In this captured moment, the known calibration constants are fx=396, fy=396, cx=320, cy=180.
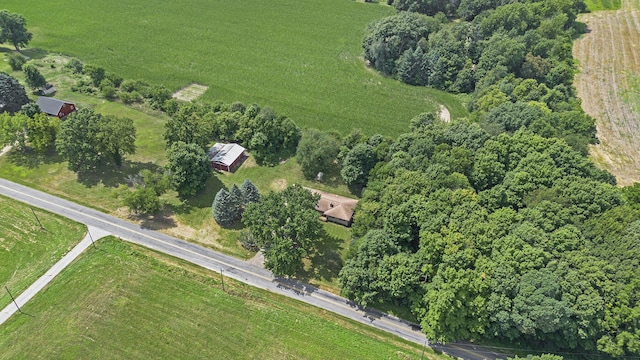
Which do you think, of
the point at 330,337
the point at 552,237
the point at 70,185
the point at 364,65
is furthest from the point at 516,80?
the point at 70,185

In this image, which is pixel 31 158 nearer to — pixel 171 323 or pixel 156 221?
pixel 156 221

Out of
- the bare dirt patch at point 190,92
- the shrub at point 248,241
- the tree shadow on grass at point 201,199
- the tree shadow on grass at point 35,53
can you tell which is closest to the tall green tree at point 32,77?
the tree shadow on grass at point 35,53

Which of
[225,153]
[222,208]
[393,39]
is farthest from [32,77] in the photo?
[393,39]

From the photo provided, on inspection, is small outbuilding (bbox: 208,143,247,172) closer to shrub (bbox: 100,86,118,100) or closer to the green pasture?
shrub (bbox: 100,86,118,100)

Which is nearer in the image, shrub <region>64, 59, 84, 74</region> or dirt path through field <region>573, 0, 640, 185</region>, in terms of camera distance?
dirt path through field <region>573, 0, 640, 185</region>

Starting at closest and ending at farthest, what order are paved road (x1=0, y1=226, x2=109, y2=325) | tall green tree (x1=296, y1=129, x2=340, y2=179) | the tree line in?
paved road (x1=0, y1=226, x2=109, y2=325) → tall green tree (x1=296, y1=129, x2=340, y2=179) → the tree line

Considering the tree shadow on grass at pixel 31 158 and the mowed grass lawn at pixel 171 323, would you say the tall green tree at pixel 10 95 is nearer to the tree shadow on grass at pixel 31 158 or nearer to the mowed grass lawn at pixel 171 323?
the tree shadow on grass at pixel 31 158

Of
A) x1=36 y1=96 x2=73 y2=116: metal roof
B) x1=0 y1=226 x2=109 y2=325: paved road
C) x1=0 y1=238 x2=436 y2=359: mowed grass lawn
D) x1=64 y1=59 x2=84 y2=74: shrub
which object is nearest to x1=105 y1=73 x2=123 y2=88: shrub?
x1=64 y1=59 x2=84 y2=74: shrub
